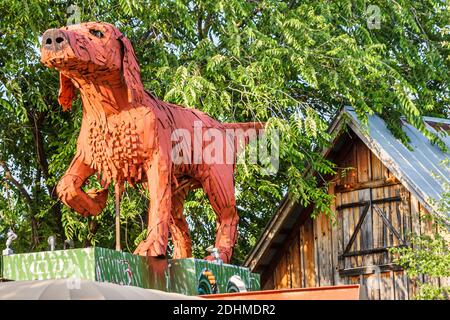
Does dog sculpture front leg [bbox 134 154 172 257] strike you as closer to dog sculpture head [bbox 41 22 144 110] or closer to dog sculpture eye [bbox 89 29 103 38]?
dog sculpture head [bbox 41 22 144 110]

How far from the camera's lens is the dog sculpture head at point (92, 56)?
33.3 ft

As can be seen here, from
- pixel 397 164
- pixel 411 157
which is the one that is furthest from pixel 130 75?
pixel 411 157

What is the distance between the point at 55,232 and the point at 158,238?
7571mm

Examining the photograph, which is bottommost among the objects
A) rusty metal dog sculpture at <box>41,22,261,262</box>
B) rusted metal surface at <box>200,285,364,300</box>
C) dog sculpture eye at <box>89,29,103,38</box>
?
rusted metal surface at <box>200,285,364,300</box>

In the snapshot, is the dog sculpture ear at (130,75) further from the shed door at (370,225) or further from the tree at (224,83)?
the shed door at (370,225)

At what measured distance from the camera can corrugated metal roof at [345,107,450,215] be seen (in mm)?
16172

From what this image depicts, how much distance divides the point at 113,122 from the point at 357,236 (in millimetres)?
7661

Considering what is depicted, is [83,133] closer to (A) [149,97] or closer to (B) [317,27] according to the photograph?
(A) [149,97]

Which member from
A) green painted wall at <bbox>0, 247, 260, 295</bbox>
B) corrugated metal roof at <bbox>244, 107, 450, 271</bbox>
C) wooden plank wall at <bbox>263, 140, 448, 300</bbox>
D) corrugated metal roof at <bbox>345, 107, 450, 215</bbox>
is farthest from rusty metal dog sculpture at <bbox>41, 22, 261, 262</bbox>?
wooden plank wall at <bbox>263, 140, 448, 300</bbox>

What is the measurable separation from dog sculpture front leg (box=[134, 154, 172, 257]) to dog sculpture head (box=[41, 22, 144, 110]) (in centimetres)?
59

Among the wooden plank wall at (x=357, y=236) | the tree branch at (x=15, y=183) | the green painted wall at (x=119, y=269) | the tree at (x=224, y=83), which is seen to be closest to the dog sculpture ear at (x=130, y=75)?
the green painted wall at (x=119, y=269)

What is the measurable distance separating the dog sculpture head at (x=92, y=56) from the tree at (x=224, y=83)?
14.7ft

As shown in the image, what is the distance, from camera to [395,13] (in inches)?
725

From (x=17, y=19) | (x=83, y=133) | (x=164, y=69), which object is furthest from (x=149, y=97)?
(x=17, y=19)
